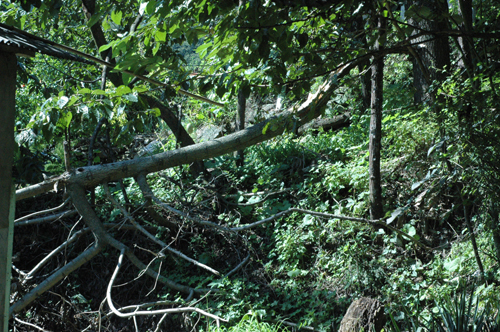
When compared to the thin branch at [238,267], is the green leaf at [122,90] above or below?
above

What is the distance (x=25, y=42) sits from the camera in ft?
8.34

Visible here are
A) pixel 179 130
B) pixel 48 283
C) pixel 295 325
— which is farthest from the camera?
pixel 179 130

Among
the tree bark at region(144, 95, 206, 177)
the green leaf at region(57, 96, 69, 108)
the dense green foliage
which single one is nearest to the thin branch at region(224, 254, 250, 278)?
the dense green foliage

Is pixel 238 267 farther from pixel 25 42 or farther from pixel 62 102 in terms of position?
pixel 25 42

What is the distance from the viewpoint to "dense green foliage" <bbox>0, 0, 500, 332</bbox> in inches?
131

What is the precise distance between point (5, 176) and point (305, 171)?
4812 millimetres

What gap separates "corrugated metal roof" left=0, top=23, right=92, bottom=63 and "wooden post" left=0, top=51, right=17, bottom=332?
0.41 ft

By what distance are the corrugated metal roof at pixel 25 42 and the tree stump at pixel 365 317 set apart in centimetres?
327

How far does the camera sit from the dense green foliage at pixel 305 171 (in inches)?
131

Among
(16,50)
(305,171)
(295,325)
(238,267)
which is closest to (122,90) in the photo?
(16,50)

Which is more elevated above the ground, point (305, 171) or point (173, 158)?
point (173, 158)

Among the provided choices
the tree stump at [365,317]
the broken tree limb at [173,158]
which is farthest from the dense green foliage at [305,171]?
the broken tree limb at [173,158]

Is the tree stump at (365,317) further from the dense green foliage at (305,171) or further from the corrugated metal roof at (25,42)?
the corrugated metal roof at (25,42)

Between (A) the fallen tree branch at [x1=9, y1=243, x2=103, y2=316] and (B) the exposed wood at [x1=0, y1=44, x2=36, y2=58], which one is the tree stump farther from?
(B) the exposed wood at [x1=0, y1=44, x2=36, y2=58]
